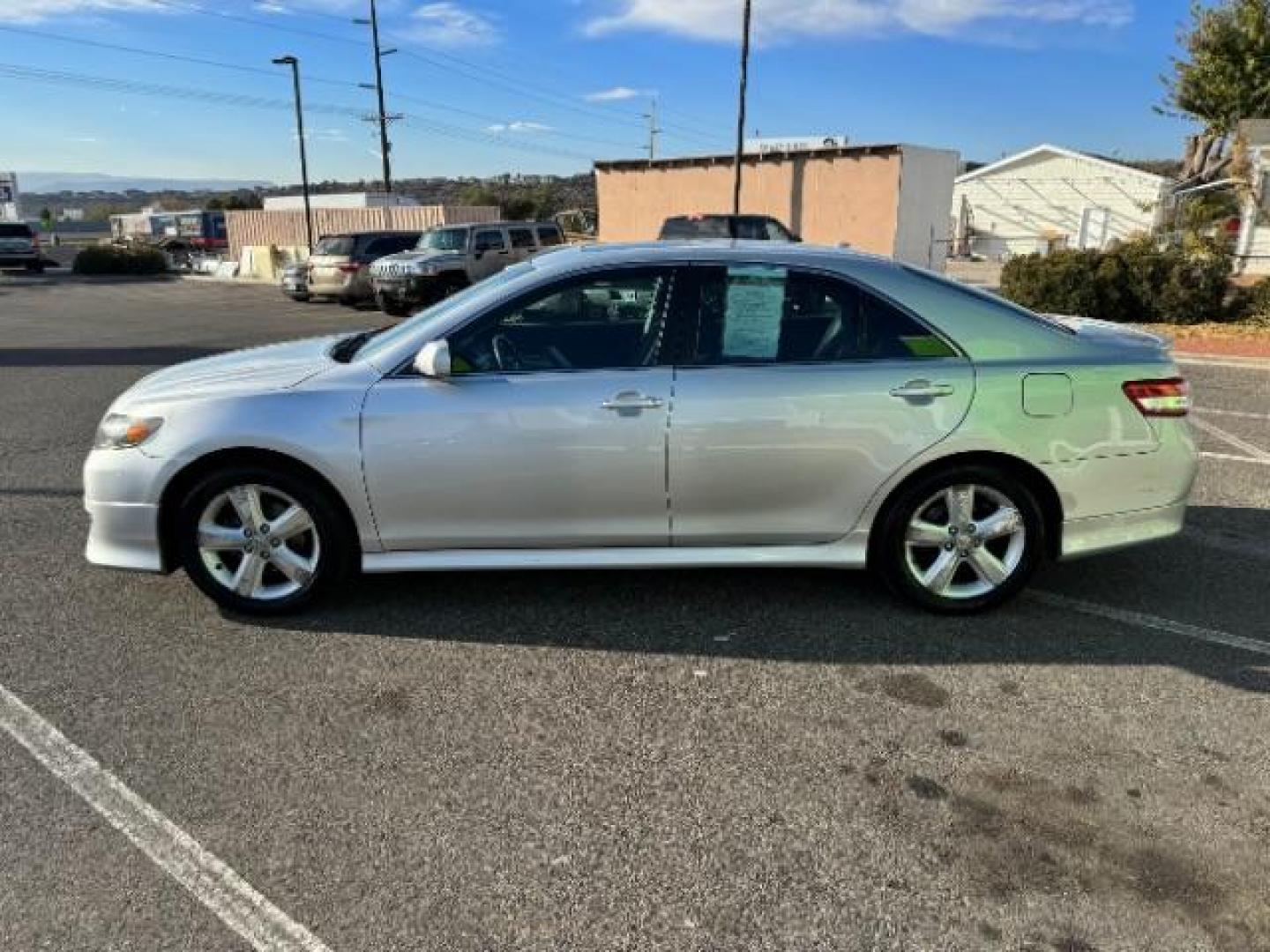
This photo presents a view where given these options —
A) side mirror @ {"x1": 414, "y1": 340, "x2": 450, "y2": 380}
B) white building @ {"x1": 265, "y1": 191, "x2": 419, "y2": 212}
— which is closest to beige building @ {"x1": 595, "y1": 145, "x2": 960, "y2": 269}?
white building @ {"x1": 265, "y1": 191, "x2": 419, "y2": 212}

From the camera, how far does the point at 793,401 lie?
12.4ft

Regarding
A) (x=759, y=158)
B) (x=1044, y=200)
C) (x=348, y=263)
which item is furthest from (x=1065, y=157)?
(x=348, y=263)

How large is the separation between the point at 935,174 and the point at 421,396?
977 inches

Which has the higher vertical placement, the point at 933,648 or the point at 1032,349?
the point at 1032,349

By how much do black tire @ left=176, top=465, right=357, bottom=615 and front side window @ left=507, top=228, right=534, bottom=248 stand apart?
1661 centimetres

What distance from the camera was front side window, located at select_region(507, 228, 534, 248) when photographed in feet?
A: 65.2

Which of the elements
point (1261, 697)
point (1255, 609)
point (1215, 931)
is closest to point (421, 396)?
point (1215, 931)

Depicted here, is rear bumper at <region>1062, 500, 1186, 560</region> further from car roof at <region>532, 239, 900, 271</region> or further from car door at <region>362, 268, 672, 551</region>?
car door at <region>362, 268, 672, 551</region>

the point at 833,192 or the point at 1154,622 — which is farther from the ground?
the point at 833,192

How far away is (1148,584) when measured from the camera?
443cm

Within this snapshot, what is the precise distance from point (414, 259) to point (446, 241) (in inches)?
51.9

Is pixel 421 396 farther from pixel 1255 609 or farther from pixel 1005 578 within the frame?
pixel 1255 609

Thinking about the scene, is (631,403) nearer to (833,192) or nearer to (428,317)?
(428,317)

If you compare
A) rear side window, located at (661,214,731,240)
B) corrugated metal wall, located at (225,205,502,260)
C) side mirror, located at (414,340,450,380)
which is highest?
corrugated metal wall, located at (225,205,502,260)
